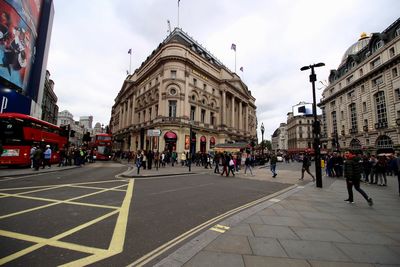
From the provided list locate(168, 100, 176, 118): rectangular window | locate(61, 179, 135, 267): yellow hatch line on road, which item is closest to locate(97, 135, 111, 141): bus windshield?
locate(168, 100, 176, 118): rectangular window

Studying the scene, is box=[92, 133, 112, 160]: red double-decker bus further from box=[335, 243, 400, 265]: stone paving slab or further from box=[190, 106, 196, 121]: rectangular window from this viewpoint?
box=[335, 243, 400, 265]: stone paving slab

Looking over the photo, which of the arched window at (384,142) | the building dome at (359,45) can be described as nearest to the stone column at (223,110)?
the arched window at (384,142)

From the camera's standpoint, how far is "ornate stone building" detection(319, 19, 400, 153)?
3209 cm

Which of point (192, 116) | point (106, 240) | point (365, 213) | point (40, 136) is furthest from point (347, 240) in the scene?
point (192, 116)

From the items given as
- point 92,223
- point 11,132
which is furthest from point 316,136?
point 11,132

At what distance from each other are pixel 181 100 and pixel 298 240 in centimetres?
3012

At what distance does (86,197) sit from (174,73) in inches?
1140

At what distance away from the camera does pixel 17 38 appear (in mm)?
22547

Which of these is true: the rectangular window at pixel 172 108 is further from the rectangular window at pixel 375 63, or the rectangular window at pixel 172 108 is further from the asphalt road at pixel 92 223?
the rectangular window at pixel 375 63

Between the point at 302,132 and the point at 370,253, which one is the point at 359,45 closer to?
the point at 302,132

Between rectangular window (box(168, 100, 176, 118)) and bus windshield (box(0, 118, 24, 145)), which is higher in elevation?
rectangular window (box(168, 100, 176, 118))

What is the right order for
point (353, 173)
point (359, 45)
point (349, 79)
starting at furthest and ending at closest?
1. point (359, 45)
2. point (349, 79)
3. point (353, 173)

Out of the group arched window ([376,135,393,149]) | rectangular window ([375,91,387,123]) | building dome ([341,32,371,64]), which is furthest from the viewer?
building dome ([341,32,371,64])

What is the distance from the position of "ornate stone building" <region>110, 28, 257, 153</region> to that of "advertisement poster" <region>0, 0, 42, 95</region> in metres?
16.6
